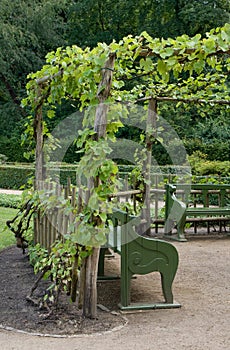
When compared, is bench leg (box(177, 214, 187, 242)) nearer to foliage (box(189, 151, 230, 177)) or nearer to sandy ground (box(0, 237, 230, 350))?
sandy ground (box(0, 237, 230, 350))

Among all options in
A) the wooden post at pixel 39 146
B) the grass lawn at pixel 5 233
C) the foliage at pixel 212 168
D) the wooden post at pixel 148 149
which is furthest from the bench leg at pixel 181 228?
the foliage at pixel 212 168

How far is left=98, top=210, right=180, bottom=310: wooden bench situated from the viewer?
5316 mm

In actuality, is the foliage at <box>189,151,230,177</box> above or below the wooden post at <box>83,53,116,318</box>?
above

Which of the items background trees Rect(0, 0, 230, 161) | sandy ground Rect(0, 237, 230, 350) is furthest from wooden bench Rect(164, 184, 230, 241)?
background trees Rect(0, 0, 230, 161)

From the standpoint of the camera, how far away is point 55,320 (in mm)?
4832

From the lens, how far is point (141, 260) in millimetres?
5371

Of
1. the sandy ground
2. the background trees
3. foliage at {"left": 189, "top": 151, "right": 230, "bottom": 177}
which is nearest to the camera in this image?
the sandy ground

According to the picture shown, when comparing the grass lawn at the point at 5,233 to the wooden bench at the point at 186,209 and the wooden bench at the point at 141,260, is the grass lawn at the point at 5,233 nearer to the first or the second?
the wooden bench at the point at 141,260

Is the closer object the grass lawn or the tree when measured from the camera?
the grass lawn

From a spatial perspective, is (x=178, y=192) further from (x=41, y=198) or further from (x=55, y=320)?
(x=55, y=320)

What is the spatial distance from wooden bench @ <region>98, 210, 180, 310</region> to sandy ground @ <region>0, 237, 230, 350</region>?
0.54ft

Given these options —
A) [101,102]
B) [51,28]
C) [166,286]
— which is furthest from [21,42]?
[166,286]

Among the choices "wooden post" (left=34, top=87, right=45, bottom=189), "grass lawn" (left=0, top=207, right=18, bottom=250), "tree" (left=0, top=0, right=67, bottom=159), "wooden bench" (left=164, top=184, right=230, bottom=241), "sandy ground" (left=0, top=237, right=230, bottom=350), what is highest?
"tree" (left=0, top=0, right=67, bottom=159)

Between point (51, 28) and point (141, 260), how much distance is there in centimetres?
2802
